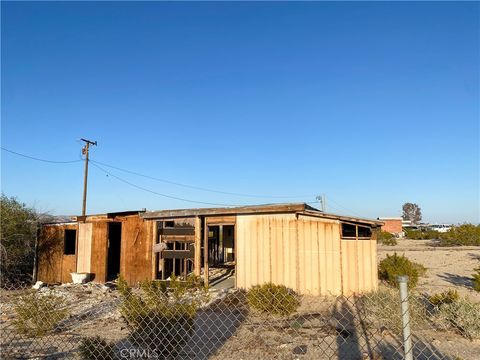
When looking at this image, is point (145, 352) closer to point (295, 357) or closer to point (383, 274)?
point (295, 357)

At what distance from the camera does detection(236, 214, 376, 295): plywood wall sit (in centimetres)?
1173

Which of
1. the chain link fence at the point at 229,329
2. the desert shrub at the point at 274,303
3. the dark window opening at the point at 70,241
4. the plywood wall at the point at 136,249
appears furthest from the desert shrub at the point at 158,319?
the dark window opening at the point at 70,241

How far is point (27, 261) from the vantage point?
17016 mm

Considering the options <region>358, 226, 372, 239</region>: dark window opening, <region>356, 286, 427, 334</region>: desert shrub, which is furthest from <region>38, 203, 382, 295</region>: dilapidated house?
<region>356, 286, 427, 334</region>: desert shrub

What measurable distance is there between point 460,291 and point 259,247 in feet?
22.3

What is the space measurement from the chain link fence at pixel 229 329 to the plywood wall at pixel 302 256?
52.4 inches

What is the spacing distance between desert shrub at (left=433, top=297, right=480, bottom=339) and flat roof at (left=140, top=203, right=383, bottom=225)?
3.73 m

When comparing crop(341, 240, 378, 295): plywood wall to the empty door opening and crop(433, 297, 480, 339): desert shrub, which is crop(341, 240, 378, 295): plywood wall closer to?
crop(433, 297, 480, 339): desert shrub

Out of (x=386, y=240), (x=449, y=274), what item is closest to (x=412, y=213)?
(x=386, y=240)

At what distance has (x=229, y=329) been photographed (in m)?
8.36

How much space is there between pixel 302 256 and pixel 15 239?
40.9ft

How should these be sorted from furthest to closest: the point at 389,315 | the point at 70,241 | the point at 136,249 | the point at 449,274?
the point at 70,241, the point at 449,274, the point at 136,249, the point at 389,315

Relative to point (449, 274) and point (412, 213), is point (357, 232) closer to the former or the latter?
point (449, 274)

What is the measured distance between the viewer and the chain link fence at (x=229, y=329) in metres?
4.90
